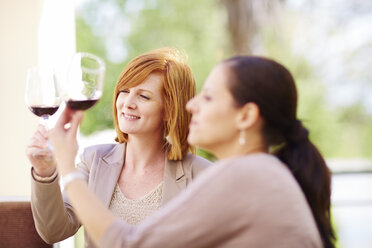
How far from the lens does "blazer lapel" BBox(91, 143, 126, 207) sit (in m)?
2.04

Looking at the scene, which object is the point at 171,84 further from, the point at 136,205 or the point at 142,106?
the point at 136,205

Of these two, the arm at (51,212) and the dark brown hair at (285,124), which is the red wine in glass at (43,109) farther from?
the dark brown hair at (285,124)

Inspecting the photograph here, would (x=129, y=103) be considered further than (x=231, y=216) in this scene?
Yes

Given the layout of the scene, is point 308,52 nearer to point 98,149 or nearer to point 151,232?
point 98,149

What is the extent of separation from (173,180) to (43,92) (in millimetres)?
627

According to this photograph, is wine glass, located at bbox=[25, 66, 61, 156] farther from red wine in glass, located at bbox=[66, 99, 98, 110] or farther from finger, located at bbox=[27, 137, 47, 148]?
red wine in glass, located at bbox=[66, 99, 98, 110]

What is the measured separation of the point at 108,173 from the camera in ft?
6.88

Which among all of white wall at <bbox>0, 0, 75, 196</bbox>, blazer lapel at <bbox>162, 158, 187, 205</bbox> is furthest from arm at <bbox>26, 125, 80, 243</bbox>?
white wall at <bbox>0, 0, 75, 196</bbox>

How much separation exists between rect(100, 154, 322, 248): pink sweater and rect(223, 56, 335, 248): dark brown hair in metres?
0.17

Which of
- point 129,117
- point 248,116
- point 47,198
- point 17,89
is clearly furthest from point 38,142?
point 17,89

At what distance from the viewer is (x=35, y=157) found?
161 centimetres

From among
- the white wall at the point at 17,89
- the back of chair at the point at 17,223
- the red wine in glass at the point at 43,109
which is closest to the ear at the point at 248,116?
the red wine in glass at the point at 43,109

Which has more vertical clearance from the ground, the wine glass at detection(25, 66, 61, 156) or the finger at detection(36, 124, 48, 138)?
the wine glass at detection(25, 66, 61, 156)

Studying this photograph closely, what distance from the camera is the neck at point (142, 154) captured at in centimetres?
213
